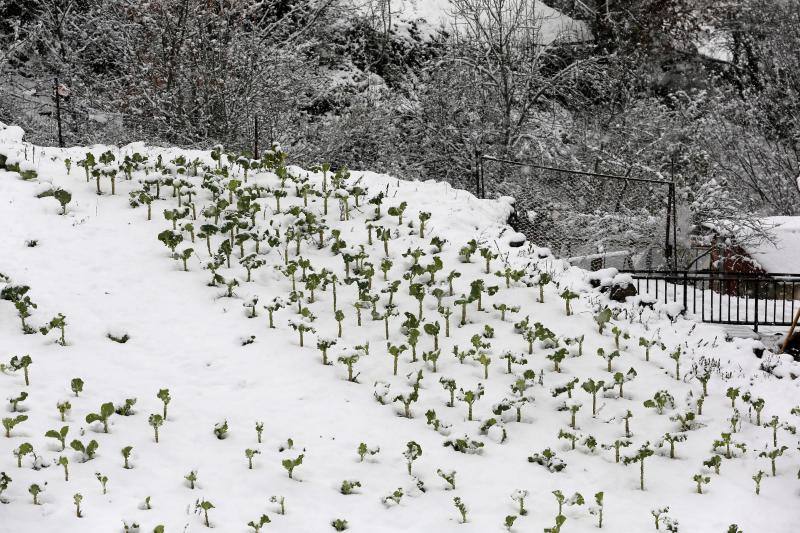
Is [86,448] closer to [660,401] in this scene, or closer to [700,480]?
[700,480]

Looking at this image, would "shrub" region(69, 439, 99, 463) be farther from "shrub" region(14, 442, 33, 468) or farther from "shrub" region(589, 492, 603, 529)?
"shrub" region(589, 492, 603, 529)

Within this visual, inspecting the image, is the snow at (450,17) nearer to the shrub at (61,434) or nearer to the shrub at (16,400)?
the shrub at (16,400)

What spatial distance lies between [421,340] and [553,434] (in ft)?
5.35

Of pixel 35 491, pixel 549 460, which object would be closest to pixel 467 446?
pixel 549 460

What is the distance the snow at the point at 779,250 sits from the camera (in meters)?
17.2

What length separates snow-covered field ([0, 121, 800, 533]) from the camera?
17.1 feet

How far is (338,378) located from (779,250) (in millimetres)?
13882

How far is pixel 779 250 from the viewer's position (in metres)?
17.5

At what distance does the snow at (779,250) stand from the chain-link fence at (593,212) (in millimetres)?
1907

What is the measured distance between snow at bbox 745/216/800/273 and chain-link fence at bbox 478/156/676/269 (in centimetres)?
191

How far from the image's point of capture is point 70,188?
9.42m

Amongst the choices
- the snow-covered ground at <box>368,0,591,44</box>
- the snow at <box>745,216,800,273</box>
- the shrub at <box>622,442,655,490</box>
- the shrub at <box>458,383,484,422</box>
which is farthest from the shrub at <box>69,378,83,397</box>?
the snow-covered ground at <box>368,0,591,44</box>

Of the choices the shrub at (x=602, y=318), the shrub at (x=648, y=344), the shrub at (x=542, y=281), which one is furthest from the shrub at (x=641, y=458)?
the shrub at (x=542, y=281)

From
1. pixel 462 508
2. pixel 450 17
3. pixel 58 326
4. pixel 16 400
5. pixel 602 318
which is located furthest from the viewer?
pixel 450 17
